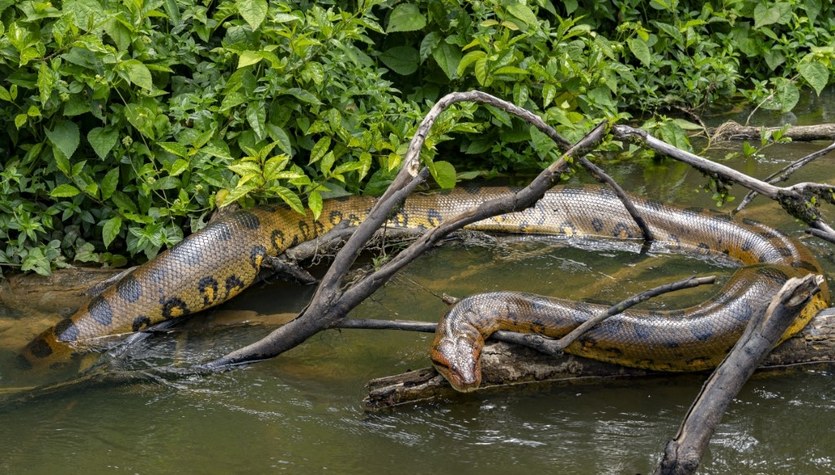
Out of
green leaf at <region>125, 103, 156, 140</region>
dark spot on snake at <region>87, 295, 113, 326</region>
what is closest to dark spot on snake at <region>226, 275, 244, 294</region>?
dark spot on snake at <region>87, 295, 113, 326</region>

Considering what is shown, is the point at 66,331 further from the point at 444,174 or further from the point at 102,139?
the point at 444,174

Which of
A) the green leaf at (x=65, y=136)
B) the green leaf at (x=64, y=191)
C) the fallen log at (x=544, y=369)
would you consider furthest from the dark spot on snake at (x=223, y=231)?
the fallen log at (x=544, y=369)

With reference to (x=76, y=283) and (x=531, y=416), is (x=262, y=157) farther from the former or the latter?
(x=531, y=416)

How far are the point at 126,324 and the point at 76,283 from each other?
822 mm

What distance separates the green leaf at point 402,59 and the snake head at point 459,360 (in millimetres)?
4371

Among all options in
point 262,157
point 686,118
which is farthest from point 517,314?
point 686,118

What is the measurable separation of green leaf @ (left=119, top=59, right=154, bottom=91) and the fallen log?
3143mm

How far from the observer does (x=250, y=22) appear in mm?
7656

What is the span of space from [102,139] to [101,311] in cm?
146

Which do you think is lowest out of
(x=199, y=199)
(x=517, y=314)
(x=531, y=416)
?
(x=531, y=416)

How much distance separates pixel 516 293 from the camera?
6.39 metres

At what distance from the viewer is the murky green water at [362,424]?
5270 mm

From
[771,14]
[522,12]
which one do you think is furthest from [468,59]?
[771,14]

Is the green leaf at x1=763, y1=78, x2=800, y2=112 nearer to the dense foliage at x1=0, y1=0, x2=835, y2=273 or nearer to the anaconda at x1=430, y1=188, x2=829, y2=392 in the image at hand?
the dense foliage at x1=0, y1=0, x2=835, y2=273
